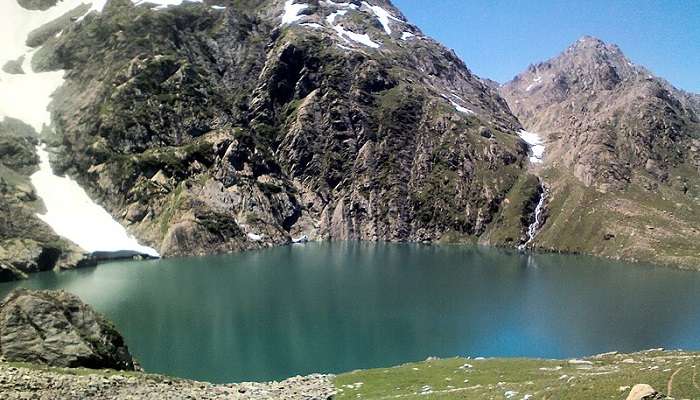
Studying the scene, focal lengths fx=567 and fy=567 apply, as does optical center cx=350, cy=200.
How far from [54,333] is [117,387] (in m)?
9.22

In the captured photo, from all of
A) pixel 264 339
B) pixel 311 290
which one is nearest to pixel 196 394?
pixel 264 339

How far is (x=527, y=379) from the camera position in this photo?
39.7 m

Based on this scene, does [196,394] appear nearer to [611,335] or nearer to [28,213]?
A: [611,335]

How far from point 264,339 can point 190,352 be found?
35.3ft

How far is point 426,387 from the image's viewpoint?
40062 mm

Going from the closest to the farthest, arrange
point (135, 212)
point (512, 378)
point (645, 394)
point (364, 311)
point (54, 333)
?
1. point (645, 394)
2. point (54, 333)
3. point (512, 378)
4. point (364, 311)
5. point (135, 212)

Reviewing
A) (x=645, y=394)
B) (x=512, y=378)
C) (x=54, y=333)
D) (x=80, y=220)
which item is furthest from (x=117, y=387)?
(x=80, y=220)

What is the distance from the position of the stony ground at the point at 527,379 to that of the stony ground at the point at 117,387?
14.3 ft

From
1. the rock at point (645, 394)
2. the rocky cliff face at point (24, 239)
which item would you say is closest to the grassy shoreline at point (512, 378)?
the rock at point (645, 394)

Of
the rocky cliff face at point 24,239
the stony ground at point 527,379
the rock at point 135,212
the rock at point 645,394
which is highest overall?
the rock at point 645,394

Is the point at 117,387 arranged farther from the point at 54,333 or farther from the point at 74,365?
the point at 54,333

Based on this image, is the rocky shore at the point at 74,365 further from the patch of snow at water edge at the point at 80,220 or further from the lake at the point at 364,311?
the patch of snow at water edge at the point at 80,220

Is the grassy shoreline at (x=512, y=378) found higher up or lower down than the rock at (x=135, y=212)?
higher up

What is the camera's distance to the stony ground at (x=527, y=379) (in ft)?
85.6
